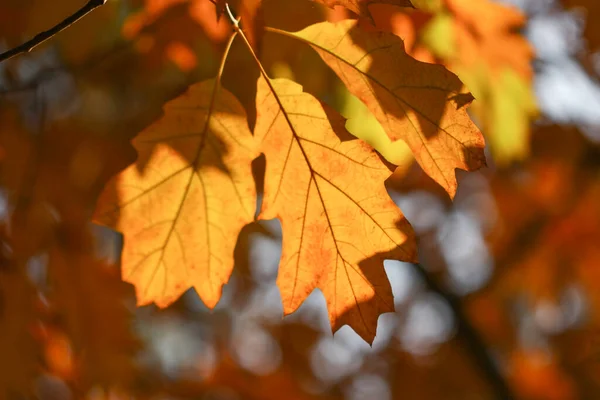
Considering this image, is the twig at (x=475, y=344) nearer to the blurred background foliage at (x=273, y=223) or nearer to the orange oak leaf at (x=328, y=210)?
the blurred background foliage at (x=273, y=223)

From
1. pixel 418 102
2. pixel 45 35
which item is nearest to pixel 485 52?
pixel 418 102

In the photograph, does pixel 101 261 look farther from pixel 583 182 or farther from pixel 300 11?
pixel 583 182

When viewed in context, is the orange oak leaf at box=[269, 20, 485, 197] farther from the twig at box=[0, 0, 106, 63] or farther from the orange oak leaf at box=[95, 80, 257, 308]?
the twig at box=[0, 0, 106, 63]

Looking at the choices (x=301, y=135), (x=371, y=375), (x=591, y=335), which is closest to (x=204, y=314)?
(x=371, y=375)

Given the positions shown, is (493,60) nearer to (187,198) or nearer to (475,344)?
(187,198)

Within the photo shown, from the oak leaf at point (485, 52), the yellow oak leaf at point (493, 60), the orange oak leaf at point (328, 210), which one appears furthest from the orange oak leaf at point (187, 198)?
the yellow oak leaf at point (493, 60)

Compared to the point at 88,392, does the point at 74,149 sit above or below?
above
